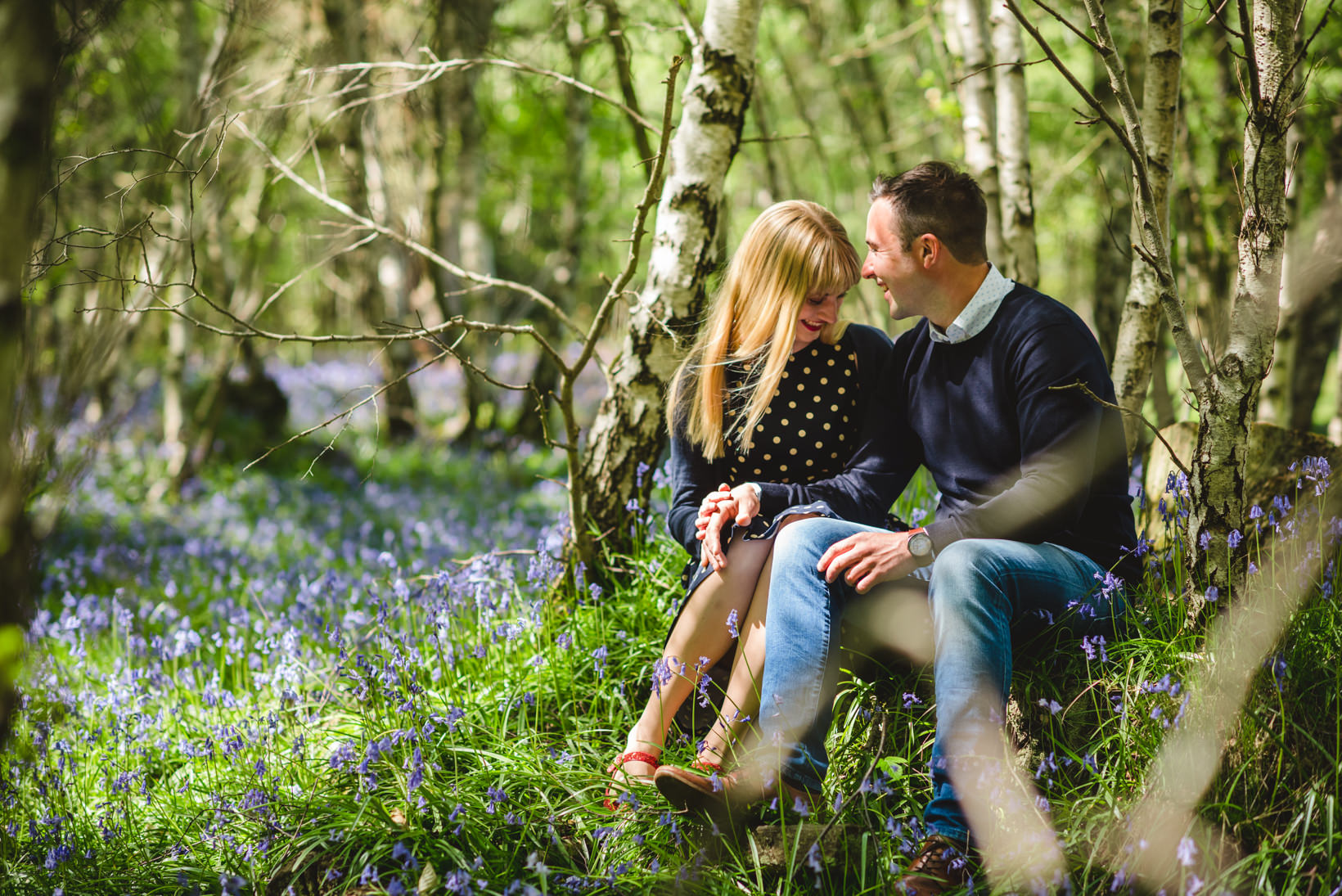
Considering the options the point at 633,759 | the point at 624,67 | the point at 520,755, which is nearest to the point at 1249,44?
the point at 633,759

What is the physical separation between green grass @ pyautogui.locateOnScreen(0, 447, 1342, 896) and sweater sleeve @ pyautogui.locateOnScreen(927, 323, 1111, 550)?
39 cm

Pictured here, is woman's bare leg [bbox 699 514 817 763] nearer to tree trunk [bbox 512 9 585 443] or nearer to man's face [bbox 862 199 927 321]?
man's face [bbox 862 199 927 321]

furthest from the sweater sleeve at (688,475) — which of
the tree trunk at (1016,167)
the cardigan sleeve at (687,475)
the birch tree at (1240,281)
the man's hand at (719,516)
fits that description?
the tree trunk at (1016,167)

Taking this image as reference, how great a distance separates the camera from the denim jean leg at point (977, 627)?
81.8 inches

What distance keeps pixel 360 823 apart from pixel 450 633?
0.88m

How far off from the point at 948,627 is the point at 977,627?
0.23 feet

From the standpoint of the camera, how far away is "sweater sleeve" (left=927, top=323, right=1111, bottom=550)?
2453mm

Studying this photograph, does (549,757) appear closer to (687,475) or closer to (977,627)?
(687,475)

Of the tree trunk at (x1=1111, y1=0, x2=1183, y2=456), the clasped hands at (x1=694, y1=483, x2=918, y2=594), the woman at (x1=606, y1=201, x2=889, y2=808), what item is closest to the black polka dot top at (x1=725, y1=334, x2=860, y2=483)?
the woman at (x1=606, y1=201, x2=889, y2=808)

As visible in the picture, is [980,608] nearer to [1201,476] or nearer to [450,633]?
[1201,476]

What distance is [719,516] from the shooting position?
2670 millimetres

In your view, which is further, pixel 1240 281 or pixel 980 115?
pixel 980 115

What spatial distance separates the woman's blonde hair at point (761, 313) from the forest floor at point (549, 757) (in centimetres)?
62

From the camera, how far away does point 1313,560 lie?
2.48 m
